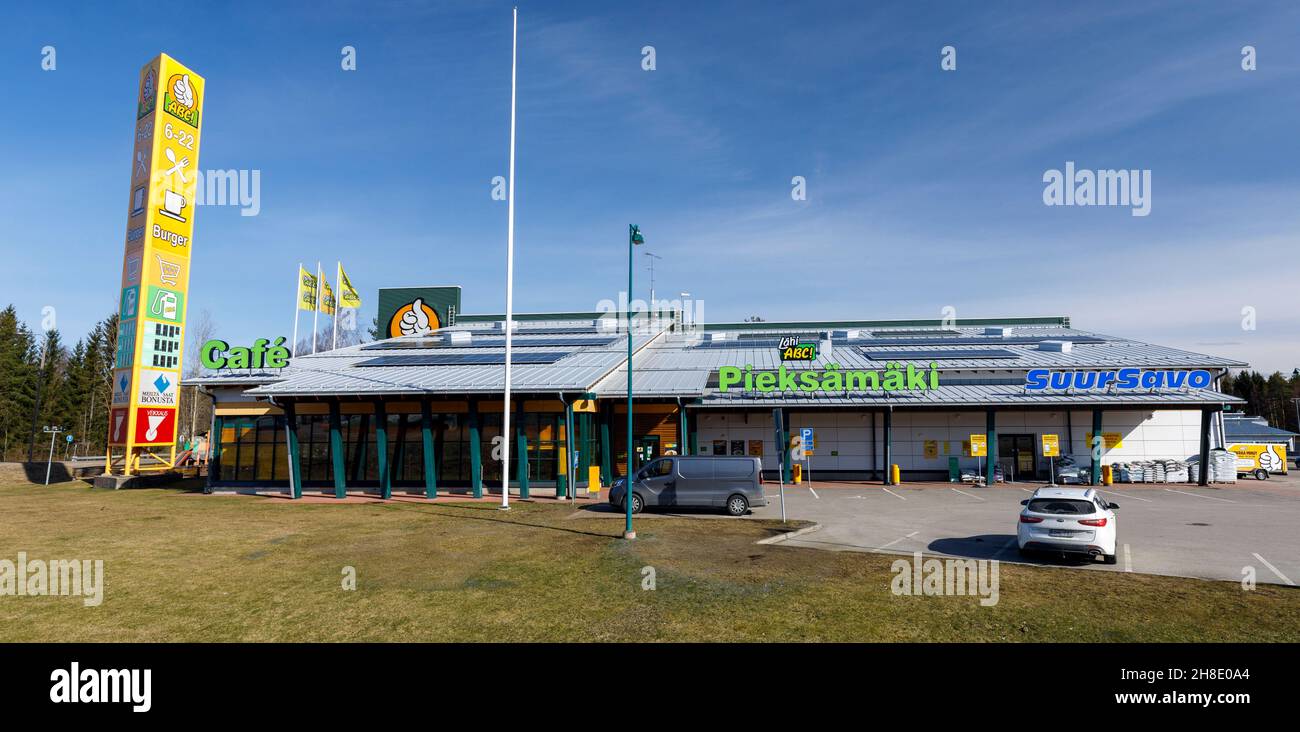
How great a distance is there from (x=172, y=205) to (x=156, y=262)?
3.53 metres

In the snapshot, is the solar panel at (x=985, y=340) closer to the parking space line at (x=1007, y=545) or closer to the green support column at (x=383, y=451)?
the parking space line at (x=1007, y=545)

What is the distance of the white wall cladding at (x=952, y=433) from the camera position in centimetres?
3656

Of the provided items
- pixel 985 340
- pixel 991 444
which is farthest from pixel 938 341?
pixel 991 444

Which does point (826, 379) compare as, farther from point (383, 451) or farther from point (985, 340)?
point (383, 451)

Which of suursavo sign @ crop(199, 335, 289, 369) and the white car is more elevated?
suursavo sign @ crop(199, 335, 289, 369)

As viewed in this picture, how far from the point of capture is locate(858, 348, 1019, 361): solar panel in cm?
4128

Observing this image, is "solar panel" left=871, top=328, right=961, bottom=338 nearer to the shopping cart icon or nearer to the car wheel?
the car wheel

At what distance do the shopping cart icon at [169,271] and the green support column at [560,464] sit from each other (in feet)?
84.4

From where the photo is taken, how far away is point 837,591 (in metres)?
12.1

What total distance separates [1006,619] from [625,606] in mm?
6280

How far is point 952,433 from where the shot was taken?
37094 millimetres

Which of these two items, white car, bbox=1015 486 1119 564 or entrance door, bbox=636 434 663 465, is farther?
entrance door, bbox=636 434 663 465

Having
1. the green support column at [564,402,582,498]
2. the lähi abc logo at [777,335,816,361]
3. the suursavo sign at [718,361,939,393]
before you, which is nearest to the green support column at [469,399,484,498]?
the green support column at [564,402,582,498]

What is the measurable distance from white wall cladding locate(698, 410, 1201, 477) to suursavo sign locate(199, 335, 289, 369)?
27068 millimetres
